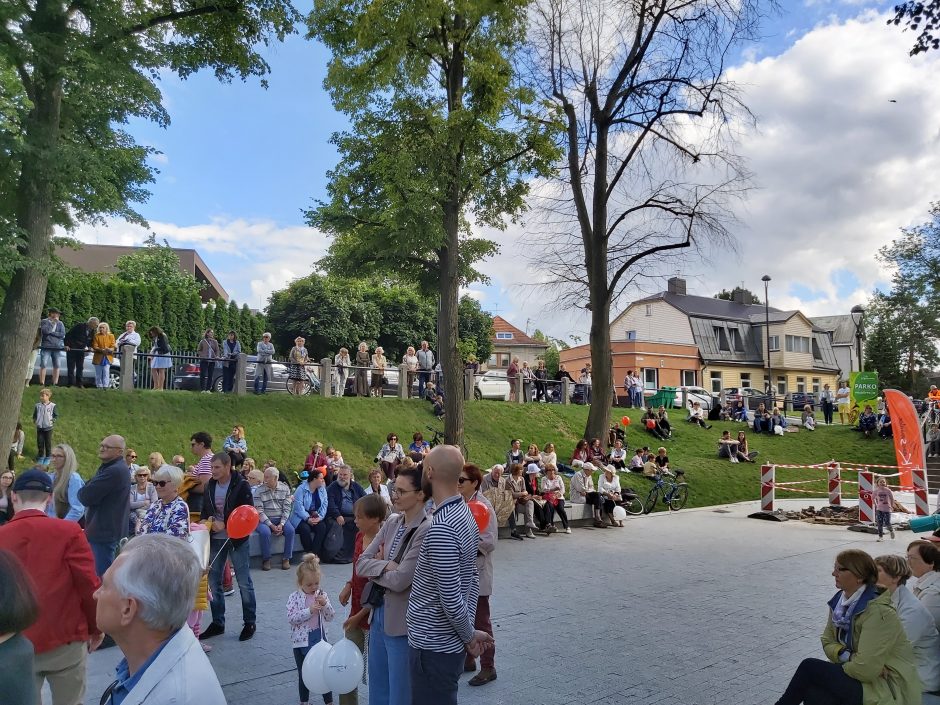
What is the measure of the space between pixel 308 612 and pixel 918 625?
161 inches

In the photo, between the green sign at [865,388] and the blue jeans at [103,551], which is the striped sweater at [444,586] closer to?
the blue jeans at [103,551]

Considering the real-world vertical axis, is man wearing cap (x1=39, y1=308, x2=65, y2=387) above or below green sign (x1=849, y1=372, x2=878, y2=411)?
above

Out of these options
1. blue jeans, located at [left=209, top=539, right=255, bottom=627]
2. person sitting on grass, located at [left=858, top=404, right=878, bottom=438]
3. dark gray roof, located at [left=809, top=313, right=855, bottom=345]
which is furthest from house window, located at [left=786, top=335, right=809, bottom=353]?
blue jeans, located at [left=209, top=539, right=255, bottom=627]

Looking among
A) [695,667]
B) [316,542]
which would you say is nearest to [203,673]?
[695,667]

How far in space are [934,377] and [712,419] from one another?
149ft

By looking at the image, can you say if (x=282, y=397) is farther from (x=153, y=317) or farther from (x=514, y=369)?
(x=153, y=317)

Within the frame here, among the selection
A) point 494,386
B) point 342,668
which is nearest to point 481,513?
point 342,668

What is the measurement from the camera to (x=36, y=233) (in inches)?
477

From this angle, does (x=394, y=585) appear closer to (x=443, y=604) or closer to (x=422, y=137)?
(x=443, y=604)

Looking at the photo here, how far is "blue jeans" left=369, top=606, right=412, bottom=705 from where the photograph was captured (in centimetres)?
387

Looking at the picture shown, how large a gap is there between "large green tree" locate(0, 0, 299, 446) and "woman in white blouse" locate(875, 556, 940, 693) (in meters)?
12.3

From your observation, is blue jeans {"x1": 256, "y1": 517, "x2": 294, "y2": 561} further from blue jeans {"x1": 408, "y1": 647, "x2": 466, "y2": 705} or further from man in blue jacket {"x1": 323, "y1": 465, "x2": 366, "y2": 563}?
blue jeans {"x1": 408, "y1": 647, "x2": 466, "y2": 705}

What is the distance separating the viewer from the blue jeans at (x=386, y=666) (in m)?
3.87

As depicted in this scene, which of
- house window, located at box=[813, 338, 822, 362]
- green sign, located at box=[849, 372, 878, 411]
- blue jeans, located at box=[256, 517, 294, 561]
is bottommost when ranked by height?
blue jeans, located at box=[256, 517, 294, 561]
